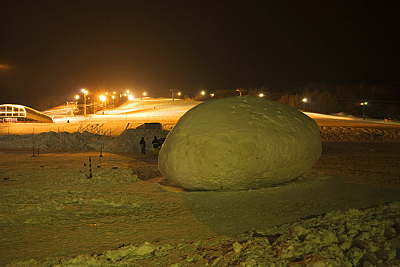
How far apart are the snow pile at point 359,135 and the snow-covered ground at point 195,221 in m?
16.0

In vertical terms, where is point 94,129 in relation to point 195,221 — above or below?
above

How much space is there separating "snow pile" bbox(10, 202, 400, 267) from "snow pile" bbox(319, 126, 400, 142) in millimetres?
25001

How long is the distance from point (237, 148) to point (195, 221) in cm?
261

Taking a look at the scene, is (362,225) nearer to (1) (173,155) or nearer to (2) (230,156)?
(2) (230,156)

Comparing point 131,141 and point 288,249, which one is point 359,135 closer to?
point 131,141

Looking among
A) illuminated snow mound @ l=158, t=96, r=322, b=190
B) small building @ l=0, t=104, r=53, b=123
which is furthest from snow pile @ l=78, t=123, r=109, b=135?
illuminated snow mound @ l=158, t=96, r=322, b=190

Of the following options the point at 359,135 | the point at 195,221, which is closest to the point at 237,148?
the point at 195,221

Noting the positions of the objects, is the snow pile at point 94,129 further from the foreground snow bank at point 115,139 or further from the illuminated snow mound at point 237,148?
the illuminated snow mound at point 237,148

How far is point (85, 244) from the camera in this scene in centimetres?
651

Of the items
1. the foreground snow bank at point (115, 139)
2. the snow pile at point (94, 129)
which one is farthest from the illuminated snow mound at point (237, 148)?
the snow pile at point (94, 129)

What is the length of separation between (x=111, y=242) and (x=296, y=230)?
3494 mm

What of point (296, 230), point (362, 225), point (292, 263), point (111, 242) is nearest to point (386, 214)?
point (362, 225)

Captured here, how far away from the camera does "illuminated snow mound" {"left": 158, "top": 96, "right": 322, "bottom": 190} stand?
9.46 meters

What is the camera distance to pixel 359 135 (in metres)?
30.5
